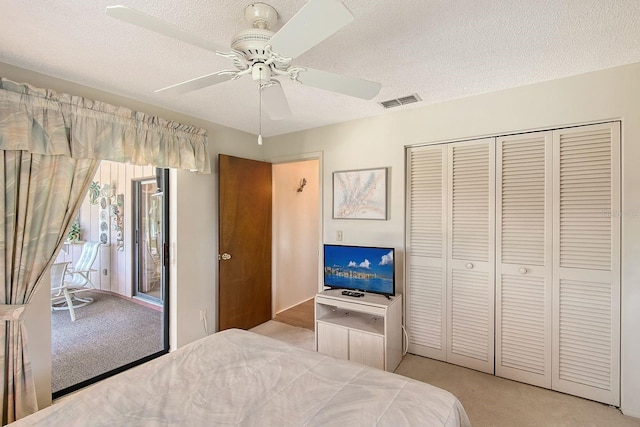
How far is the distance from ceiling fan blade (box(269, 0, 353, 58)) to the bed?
146 centimetres

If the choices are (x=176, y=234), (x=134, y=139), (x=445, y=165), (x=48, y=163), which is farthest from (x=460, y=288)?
(x=48, y=163)

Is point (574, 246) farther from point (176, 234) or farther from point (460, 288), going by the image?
point (176, 234)

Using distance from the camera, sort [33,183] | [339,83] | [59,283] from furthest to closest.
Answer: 1. [59,283]
2. [33,183]
3. [339,83]

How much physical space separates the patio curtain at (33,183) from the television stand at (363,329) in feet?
6.88

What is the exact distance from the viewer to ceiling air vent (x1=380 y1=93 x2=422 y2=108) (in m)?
2.53

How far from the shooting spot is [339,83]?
4.78 ft

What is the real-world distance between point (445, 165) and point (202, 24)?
7.21ft

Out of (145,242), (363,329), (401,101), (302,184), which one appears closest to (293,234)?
(302,184)

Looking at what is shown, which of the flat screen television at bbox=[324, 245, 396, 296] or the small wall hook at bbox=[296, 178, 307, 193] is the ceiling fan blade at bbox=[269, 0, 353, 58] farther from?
the small wall hook at bbox=[296, 178, 307, 193]

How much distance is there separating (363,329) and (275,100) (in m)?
1.96

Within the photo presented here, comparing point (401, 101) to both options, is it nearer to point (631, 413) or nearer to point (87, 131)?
point (87, 131)

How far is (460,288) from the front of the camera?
2652 mm

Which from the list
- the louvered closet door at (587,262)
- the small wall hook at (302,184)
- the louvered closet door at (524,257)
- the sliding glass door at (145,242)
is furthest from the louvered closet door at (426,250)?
the sliding glass door at (145,242)

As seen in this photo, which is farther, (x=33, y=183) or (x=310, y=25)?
(x=33, y=183)
